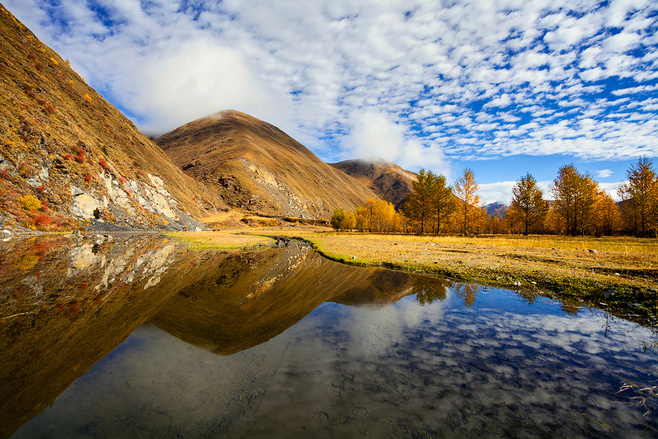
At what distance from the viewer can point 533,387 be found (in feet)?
15.4

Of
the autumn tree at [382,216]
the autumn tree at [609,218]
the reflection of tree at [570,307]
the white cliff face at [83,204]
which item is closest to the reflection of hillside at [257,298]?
the reflection of tree at [570,307]

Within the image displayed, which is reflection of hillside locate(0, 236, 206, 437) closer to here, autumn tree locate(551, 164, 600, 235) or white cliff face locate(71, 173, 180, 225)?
white cliff face locate(71, 173, 180, 225)

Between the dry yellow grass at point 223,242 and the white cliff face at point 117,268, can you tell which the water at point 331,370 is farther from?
the dry yellow grass at point 223,242

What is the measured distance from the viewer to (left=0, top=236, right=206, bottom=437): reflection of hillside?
14.4 feet

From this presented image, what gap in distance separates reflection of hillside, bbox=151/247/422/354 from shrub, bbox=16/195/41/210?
33.7 m

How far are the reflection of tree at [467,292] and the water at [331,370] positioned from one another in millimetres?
407

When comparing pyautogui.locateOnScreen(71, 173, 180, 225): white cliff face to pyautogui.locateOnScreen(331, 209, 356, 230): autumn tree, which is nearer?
pyautogui.locateOnScreen(71, 173, 180, 225): white cliff face

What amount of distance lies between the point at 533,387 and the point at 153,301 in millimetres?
11171

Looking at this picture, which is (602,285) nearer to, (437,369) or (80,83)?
(437,369)

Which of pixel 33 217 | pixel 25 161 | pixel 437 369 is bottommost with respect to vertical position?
pixel 437 369

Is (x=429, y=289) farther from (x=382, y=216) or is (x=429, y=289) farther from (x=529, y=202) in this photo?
(x=382, y=216)

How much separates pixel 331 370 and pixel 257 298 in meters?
6.05

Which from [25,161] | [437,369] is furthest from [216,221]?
[437,369]

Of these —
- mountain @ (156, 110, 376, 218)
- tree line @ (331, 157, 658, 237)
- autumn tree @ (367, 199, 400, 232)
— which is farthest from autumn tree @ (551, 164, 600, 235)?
mountain @ (156, 110, 376, 218)
